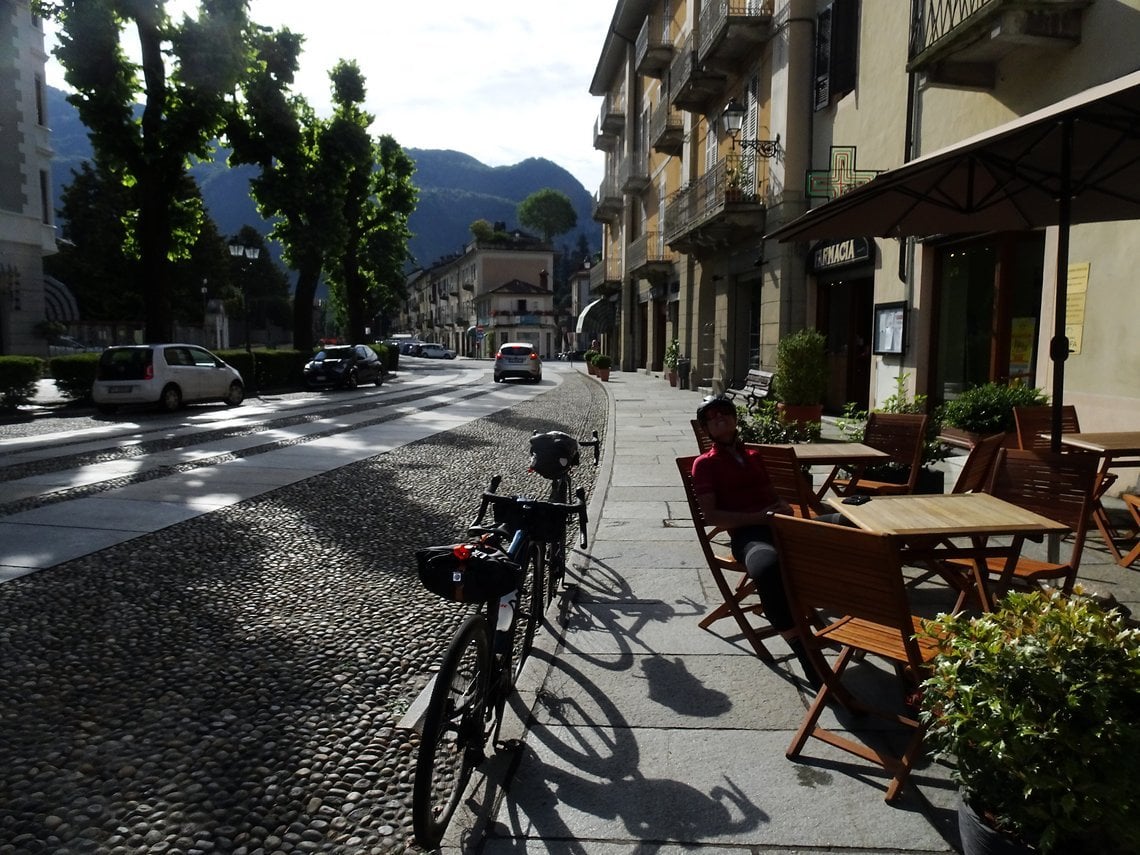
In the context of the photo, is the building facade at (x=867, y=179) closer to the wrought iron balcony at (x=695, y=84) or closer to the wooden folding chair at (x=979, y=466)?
the wrought iron balcony at (x=695, y=84)

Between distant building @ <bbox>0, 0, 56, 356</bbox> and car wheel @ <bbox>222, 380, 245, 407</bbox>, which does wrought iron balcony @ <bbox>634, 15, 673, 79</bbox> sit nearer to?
car wheel @ <bbox>222, 380, 245, 407</bbox>

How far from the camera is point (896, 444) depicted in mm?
6766

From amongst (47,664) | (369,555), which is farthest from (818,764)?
(369,555)

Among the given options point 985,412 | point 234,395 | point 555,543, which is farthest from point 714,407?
point 234,395

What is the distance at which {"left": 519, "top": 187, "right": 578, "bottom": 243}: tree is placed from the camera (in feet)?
384

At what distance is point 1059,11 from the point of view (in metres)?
8.54

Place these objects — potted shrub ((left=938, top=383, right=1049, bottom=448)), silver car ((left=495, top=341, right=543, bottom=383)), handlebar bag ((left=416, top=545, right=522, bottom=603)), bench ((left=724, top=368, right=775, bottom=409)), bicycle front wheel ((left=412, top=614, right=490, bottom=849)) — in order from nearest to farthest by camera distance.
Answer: bicycle front wheel ((left=412, top=614, right=490, bottom=849))
handlebar bag ((left=416, top=545, right=522, bottom=603))
potted shrub ((left=938, top=383, right=1049, bottom=448))
bench ((left=724, top=368, right=775, bottom=409))
silver car ((left=495, top=341, right=543, bottom=383))

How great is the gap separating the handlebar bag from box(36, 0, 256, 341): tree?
20.9m

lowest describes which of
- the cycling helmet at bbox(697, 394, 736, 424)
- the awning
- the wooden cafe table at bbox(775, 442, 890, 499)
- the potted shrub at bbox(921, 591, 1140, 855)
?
the potted shrub at bbox(921, 591, 1140, 855)

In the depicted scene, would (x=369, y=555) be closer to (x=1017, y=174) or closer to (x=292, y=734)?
(x=292, y=734)

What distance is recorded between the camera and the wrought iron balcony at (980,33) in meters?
8.55

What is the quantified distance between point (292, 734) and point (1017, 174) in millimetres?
4833

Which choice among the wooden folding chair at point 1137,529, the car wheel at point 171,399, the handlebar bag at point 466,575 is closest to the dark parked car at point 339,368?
the car wheel at point 171,399

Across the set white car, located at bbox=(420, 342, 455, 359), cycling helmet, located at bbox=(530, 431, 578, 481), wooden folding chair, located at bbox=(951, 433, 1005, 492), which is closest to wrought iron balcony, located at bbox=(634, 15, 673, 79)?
wooden folding chair, located at bbox=(951, 433, 1005, 492)
